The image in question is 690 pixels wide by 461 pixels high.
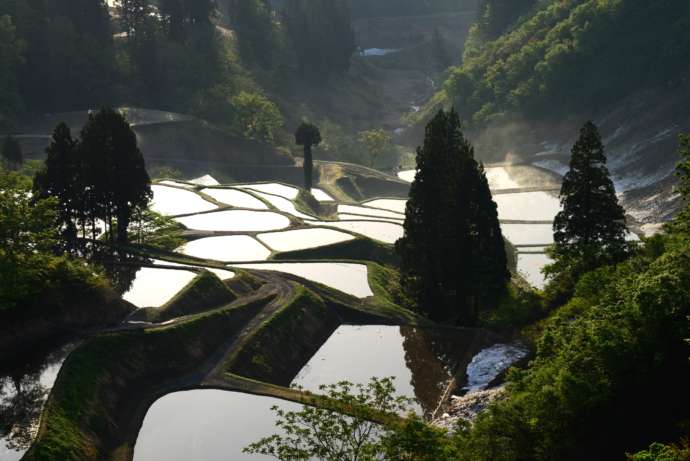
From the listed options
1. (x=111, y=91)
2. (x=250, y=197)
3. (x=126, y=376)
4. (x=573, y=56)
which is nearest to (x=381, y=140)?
(x=573, y=56)

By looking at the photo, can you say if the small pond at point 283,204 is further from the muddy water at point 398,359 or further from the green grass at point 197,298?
the muddy water at point 398,359

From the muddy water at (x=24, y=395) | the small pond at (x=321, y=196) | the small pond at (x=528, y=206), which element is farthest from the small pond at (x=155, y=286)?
the small pond at (x=321, y=196)

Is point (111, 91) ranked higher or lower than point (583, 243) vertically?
higher

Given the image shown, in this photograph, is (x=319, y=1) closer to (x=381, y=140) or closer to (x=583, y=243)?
(x=381, y=140)

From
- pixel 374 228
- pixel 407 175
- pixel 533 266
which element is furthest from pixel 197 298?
pixel 407 175

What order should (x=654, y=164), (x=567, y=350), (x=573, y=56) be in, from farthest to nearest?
(x=573, y=56), (x=654, y=164), (x=567, y=350)

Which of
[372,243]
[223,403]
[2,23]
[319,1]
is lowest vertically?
[223,403]

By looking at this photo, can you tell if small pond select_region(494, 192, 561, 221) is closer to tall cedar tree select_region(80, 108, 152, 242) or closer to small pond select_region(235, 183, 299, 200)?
small pond select_region(235, 183, 299, 200)
